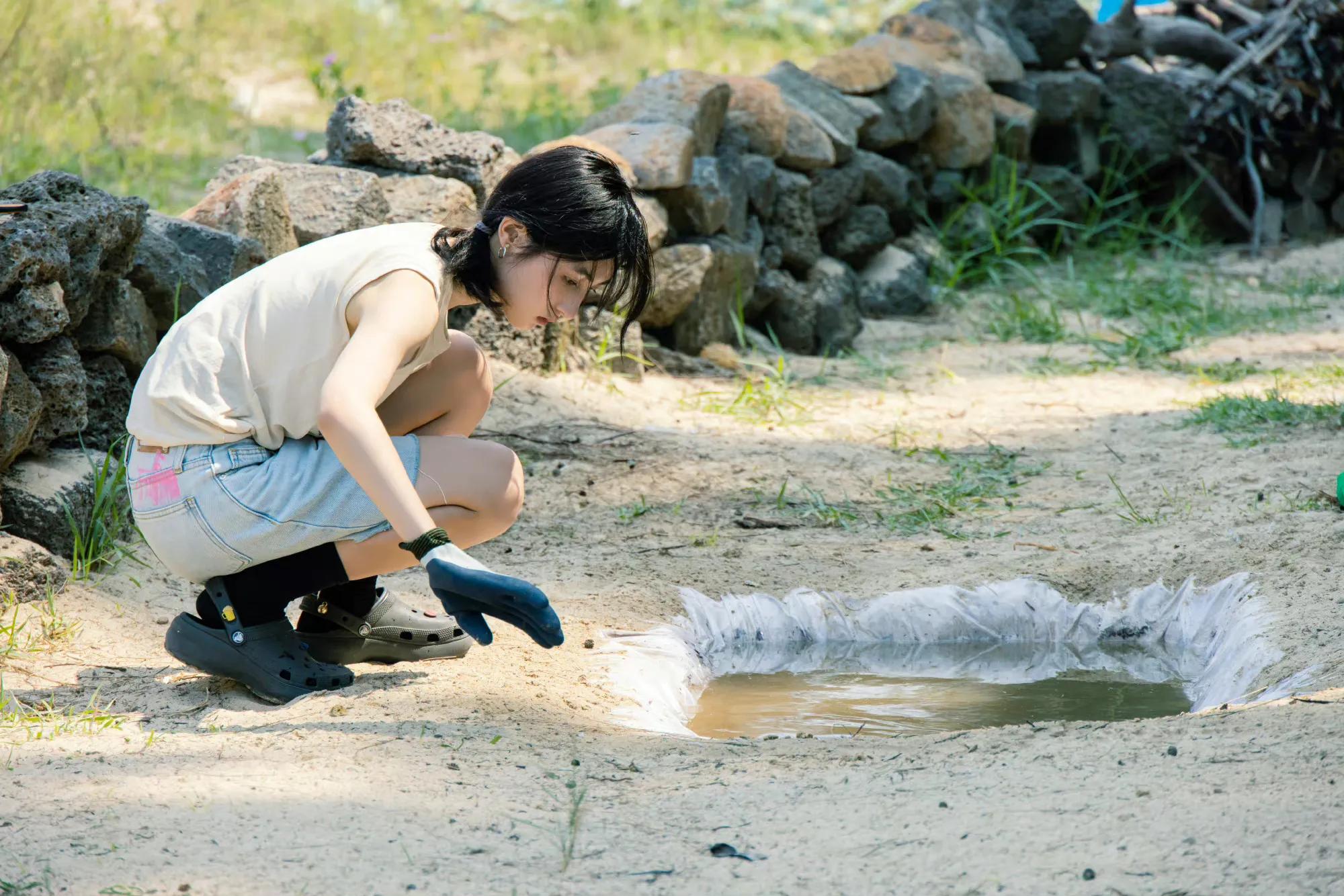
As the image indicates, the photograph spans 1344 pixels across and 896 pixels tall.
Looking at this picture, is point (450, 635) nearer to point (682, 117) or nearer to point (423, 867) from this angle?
point (423, 867)

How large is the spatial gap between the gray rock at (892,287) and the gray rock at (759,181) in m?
0.70

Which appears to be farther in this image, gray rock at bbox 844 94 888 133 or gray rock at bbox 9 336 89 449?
gray rock at bbox 844 94 888 133

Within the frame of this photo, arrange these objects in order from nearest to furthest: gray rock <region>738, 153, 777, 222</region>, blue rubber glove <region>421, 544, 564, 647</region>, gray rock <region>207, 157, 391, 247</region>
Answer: blue rubber glove <region>421, 544, 564, 647</region> < gray rock <region>207, 157, 391, 247</region> < gray rock <region>738, 153, 777, 222</region>

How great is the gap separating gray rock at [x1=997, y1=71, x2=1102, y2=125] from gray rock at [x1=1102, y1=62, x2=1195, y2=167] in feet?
0.64

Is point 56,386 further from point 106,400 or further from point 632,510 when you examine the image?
point 632,510

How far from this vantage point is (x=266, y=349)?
221 cm

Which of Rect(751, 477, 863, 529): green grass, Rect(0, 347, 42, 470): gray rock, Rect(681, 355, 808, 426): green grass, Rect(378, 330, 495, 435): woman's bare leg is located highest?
Rect(378, 330, 495, 435): woman's bare leg

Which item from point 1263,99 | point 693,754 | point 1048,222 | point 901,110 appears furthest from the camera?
point 1263,99

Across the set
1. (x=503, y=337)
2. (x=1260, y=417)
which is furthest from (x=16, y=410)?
(x=1260, y=417)

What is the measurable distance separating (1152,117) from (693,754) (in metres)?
5.59

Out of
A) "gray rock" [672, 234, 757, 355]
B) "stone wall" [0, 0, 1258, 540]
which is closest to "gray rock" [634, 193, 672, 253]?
"stone wall" [0, 0, 1258, 540]

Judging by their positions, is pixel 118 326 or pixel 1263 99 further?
pixel 1263 99

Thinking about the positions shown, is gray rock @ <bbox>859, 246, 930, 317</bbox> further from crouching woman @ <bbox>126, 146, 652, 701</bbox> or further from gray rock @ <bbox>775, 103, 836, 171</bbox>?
crouching woman @ <bbox>126, 146, 652, 701</bbox>

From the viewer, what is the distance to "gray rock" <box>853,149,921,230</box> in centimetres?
Answer: 573
